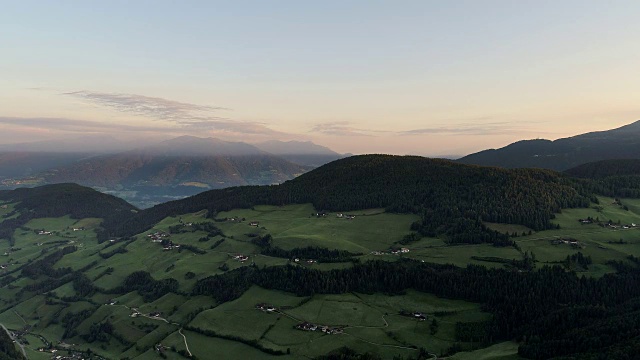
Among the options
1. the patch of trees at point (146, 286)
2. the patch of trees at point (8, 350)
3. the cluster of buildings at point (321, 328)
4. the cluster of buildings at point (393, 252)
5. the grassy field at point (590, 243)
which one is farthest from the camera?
the cluster of buildings at point (393, 252)

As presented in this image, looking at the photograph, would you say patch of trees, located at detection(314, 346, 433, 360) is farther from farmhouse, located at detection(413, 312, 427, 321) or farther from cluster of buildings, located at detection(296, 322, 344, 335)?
farmhouse, located at detection(413, 312, 427, 321)

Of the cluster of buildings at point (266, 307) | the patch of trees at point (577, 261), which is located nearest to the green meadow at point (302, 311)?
the cluster of buildings at point (266, 307)

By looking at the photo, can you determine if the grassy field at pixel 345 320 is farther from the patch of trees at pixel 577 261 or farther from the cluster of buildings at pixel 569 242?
the cluster of buildings at pixel 569 242

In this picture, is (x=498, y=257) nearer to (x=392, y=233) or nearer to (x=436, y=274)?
(x=436, y=274)

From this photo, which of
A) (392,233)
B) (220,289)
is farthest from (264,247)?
(392,233)

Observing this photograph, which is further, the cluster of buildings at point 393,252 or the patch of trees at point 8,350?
the cluster of buildings at point 393,252

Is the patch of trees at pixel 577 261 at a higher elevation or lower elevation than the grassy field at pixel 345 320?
higher

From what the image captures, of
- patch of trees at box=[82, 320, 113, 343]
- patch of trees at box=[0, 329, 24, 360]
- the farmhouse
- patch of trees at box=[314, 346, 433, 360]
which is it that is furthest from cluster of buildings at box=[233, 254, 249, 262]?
the farmhouse

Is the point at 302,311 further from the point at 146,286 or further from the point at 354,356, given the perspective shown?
the point at 146,286

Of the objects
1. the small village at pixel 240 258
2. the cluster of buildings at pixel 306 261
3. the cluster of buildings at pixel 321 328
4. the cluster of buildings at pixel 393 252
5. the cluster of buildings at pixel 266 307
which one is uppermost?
the cluster of buildings at pixel 393 252

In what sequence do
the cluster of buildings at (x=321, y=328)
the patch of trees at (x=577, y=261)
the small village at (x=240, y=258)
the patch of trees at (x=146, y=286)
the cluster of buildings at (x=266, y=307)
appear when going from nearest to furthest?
the cluster of buildings at (x=321, y=328)
the cluster of buildings at (x=266, y=307)
the patch of trees at (x=577, y=261)
the patch of trees at (x=146, y=286)
the small village at (x=240, y=258)
